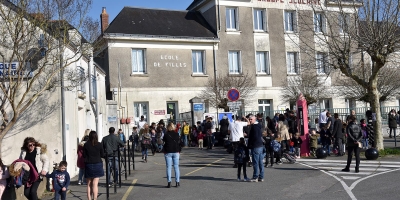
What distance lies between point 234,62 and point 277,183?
21.4 m

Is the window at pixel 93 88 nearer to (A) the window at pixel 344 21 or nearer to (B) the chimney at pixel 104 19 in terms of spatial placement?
(A) the window at pixel 344 21

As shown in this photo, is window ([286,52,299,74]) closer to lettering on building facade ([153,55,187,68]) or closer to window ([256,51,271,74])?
window ([256,51,271,74])

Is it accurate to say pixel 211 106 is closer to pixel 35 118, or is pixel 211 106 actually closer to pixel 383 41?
pixel 383 41

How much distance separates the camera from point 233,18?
3344 centimetres

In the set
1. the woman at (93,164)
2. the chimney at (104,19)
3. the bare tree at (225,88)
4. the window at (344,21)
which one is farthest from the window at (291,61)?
the woman at (93,164)

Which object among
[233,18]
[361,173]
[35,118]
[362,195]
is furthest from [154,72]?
[362,195]

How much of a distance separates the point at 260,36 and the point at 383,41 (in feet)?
55.2

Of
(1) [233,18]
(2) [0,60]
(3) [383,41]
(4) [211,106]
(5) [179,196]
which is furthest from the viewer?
(1) [233,18]

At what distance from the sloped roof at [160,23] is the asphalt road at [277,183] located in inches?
608

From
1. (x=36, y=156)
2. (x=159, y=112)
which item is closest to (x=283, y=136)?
(x=36, y=156)

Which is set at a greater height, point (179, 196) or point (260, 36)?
point (260, 36)

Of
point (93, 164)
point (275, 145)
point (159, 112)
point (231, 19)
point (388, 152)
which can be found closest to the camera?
point (93, 164)

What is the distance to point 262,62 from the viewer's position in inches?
1356

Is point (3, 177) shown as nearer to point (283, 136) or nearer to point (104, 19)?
point (283, 136)
